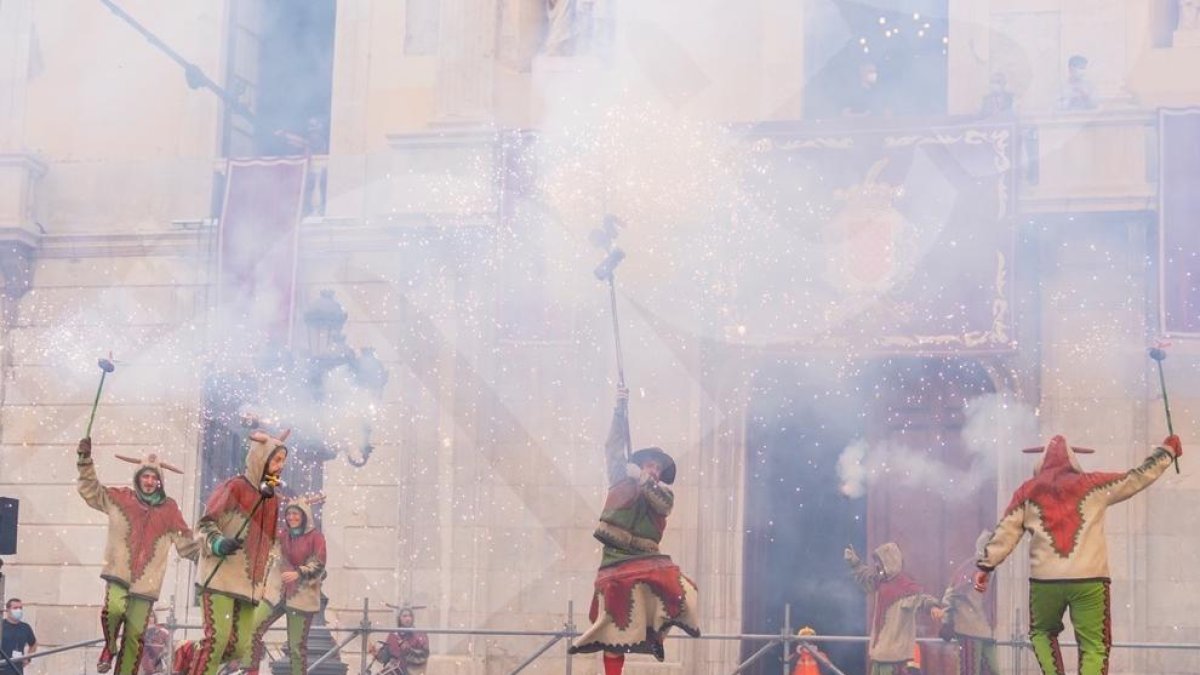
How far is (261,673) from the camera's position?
16.5 m

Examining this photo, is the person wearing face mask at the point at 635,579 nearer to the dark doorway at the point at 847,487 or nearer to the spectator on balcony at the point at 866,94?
the dark doorway at the point at 847,487

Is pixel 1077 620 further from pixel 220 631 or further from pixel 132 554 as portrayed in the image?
pixel 132 554

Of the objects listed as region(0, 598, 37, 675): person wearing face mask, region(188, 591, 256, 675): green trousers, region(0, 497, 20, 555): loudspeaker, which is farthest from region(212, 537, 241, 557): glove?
region(0, 598, 37, 675): person wearing face mask

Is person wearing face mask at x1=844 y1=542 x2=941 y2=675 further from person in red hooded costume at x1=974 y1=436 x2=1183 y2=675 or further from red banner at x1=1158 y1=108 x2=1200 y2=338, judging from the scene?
red banner at x1=1158 y1=108 x2=1200 y2=338

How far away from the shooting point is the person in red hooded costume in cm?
1088

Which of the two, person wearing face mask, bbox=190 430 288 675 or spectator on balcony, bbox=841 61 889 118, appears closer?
person wearing face mask, bbox=190 430 288 675

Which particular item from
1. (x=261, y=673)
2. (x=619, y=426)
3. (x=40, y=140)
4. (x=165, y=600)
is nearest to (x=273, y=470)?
(x=619, y=426)

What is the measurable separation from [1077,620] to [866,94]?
780 centimetres

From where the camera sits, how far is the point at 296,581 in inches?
549

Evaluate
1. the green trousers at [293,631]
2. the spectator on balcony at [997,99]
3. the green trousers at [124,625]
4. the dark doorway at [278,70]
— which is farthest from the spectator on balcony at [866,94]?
the green trousers at [124,625]

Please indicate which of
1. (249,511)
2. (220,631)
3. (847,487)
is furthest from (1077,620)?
(847,487)

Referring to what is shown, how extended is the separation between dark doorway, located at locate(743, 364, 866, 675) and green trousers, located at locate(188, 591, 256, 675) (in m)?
6.33

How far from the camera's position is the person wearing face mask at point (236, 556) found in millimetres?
11609

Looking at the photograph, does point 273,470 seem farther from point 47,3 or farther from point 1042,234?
point 47,3
